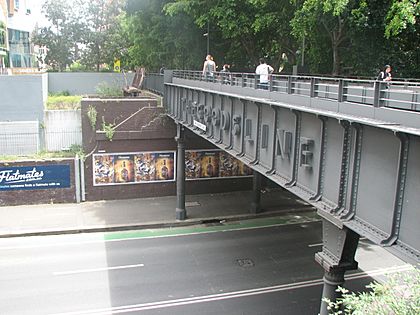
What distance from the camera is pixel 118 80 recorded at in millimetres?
49875

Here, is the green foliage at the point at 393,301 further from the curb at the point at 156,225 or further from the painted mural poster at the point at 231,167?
the painted mural poster at the point at 231,167

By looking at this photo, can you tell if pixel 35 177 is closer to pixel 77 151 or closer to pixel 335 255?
pixel 77 151

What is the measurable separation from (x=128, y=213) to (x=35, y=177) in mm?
5822

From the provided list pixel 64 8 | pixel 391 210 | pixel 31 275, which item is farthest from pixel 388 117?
pixel 64 8

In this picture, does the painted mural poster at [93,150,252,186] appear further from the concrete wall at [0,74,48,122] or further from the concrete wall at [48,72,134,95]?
the concrete wall at [48,72,134,95]

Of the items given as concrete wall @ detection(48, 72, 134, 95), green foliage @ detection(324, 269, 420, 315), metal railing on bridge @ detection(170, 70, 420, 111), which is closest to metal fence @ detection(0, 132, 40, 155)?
metal railing on bridge @ detection(170, 70, 420, 111)

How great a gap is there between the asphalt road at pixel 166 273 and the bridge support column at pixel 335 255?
4.12 metres

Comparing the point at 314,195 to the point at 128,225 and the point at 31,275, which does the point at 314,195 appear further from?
the point at 128,225

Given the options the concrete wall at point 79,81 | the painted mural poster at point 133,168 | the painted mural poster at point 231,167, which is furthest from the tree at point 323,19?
the concrete wall at point 79,81

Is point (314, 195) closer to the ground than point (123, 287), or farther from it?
farther from it

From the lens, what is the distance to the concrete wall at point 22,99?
30.3 metres

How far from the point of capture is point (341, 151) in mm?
9023

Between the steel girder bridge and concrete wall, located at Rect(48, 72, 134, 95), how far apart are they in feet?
118

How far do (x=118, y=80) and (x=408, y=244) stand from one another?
4588cm
